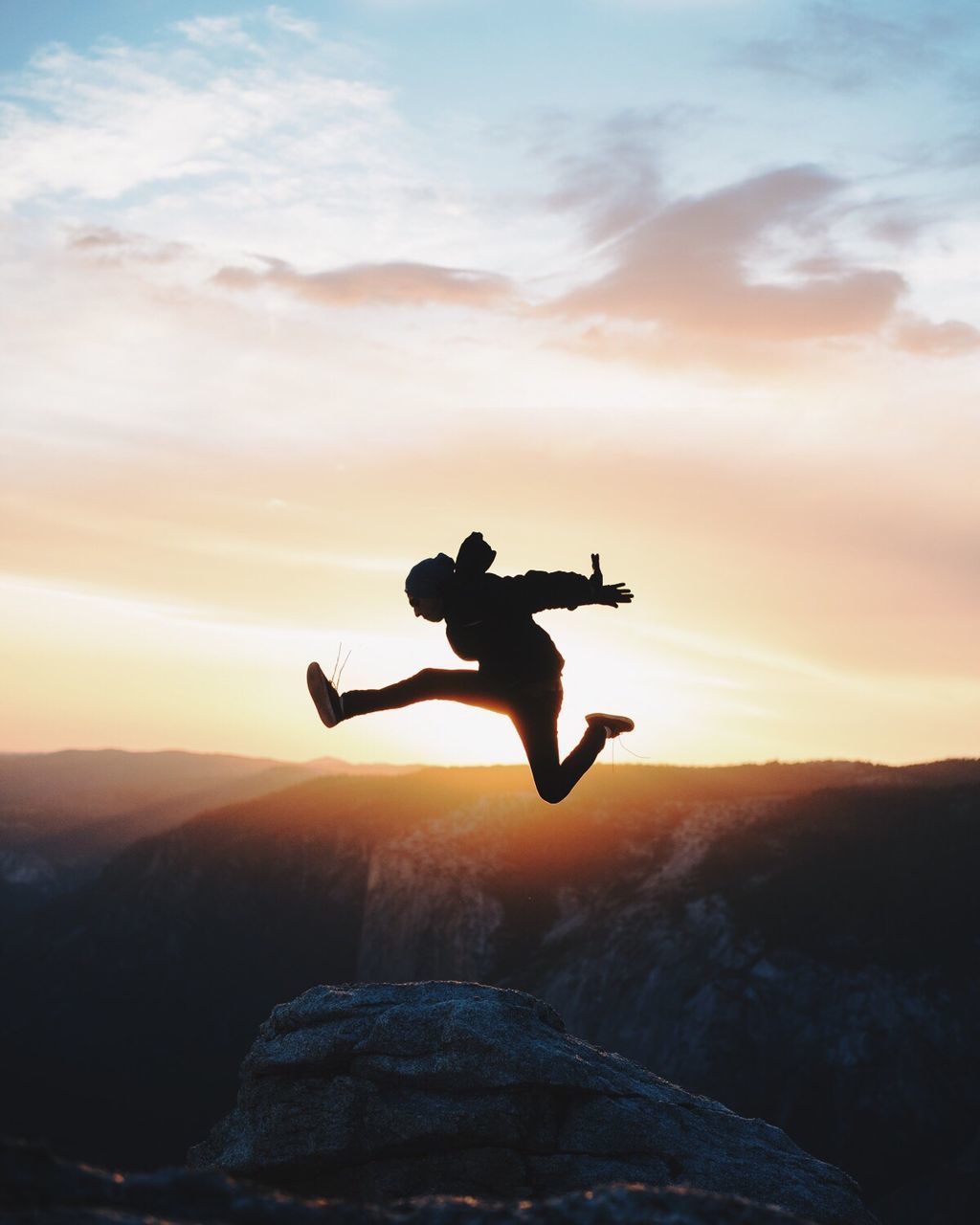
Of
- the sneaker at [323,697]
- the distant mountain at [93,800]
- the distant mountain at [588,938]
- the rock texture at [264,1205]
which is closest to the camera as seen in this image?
the rock texture at [264,1205]

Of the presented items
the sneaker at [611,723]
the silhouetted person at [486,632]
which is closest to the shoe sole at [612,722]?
the sneaker at [611,723]

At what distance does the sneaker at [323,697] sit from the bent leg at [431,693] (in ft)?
0.23

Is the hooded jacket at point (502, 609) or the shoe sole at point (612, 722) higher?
the hooded jacket at point (502, 609)

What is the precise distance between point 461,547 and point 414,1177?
18.2ft

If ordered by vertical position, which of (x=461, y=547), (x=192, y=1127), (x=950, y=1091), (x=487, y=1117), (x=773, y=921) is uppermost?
(x=461, y=547)

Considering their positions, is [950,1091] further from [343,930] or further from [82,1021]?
[82,1021]

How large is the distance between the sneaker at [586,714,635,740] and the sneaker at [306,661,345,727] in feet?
8.30

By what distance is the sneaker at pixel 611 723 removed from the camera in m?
11.3

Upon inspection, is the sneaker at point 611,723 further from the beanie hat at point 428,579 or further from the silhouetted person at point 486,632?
the beanie hat at point 428,579

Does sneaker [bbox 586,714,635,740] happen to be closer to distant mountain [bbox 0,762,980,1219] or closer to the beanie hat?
the beanie hat

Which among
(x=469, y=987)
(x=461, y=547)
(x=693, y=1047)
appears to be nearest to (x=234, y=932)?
(x=693, y=1047)

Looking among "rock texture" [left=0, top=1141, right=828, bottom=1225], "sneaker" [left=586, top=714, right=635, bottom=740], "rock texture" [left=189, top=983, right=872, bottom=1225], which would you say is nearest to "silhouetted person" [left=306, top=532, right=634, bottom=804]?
"sneaker" [left=586, top=714, right=635, bottom=740]

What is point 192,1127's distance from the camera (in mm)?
39500

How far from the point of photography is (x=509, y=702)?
10172 millimetres
